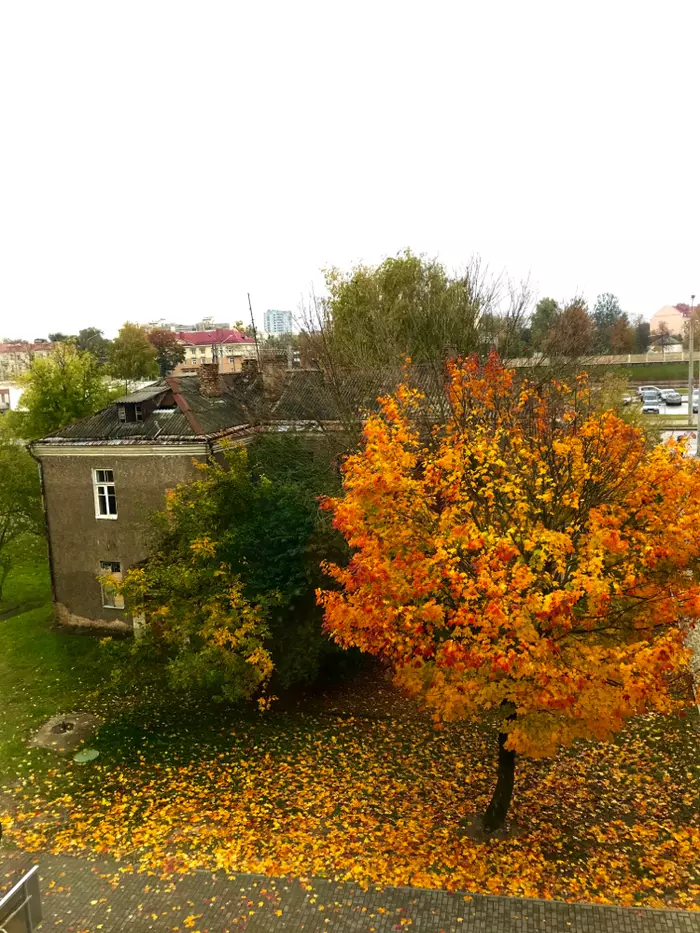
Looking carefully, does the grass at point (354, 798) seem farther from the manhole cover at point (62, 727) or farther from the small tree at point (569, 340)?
the small tree at point (569, 340)

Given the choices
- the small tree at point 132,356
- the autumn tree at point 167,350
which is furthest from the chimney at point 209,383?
the autumn tree at point 167,350

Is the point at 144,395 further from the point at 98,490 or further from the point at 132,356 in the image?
the point at 132,356

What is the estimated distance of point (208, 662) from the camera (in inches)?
648

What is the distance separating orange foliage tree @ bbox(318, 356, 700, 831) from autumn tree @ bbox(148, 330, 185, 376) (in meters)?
84.4

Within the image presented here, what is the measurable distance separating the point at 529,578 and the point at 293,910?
21.2 ft

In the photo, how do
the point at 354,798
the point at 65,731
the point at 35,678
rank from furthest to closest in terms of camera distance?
the point at 35,678 < the point at 65,731 < the point at 354,798

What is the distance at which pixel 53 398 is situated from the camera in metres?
39.6

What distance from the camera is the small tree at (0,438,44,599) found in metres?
30.0

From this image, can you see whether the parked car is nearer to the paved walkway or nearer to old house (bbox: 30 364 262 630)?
old house (bbox: 30 364 262 630)

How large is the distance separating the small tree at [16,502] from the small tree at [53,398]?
23.8ft

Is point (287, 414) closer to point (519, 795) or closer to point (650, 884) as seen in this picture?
point (519, 795)

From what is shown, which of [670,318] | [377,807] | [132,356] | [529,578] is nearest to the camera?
[529,578]

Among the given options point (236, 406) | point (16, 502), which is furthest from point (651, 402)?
point (16, 502)

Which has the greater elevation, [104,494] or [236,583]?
[104,494]
